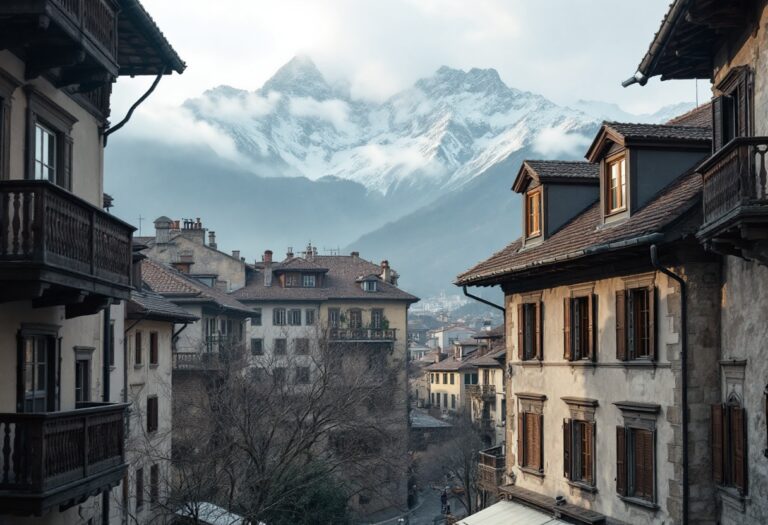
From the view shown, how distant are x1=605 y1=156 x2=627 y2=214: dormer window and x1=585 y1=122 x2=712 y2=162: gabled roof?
23.8 inches

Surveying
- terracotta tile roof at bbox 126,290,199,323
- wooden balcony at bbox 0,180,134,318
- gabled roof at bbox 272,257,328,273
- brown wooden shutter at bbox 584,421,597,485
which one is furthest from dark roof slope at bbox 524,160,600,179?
gabled roof at bbox 272,257,328,273

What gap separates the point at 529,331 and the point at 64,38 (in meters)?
17.4

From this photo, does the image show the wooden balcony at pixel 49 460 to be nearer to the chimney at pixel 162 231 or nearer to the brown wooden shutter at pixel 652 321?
the brown wooden shutter at pixel 652 321

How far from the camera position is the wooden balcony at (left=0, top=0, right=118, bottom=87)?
12.7m

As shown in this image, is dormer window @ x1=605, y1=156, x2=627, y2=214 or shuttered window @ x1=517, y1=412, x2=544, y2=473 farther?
shuttered window @ x1=517, y1=412, x2=544, y2=473

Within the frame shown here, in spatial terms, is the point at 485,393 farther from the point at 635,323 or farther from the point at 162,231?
the point at 635,323

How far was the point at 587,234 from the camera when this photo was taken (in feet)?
80.3

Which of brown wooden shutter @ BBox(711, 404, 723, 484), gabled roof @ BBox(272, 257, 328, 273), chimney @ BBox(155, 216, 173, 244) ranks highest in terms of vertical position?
chimney @ BBox(155, 216, 173, 244)

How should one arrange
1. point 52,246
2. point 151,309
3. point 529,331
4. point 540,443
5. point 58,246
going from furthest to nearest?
point 151,309, point 529,331, point 540,443, point 58,246, point 52,246

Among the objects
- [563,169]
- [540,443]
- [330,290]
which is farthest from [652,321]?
[330,290]

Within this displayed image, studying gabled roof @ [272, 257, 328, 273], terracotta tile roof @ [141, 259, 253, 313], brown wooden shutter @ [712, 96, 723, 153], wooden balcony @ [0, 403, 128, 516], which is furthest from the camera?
gabled roof @ [272, 257, 328, 273]

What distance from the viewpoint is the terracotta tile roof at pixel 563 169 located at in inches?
1094

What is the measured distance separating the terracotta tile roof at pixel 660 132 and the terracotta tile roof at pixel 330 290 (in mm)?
57319

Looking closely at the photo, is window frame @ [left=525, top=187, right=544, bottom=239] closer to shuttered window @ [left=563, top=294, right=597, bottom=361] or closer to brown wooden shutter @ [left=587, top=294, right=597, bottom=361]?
shuttered window @ [left=563, top=294, right=597, bottom=361]
